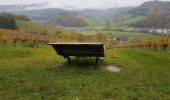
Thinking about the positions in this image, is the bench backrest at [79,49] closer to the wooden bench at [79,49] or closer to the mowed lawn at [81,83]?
the wooden bench at [79,49]

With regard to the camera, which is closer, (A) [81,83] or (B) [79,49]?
(A) [81,83]

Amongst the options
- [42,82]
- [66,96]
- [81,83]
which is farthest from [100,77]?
[66,96]

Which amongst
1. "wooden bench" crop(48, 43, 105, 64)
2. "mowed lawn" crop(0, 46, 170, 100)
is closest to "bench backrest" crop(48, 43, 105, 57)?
"wooden bench" crop(48, 43, 105, 64)

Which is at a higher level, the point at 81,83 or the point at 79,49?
the point at 79,49

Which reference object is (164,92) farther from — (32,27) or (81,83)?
(32,27)

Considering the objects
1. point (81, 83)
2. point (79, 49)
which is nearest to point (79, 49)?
point (79, 49)

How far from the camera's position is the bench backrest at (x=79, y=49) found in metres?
15.4

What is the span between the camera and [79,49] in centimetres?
1590

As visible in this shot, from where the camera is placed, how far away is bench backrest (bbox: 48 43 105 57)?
1542 centimetres

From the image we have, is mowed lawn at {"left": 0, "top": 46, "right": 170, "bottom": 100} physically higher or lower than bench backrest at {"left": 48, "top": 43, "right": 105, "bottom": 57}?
lower

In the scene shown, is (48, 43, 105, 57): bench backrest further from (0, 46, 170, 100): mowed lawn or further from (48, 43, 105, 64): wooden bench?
(0, 46, 170, 100): mowed lawn

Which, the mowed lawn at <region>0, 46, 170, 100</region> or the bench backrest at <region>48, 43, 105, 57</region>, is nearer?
the mowed lawn at <region>0, 46, 170, 100</region>

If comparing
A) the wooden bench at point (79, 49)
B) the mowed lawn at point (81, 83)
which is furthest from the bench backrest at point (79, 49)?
the mowed lawn at point (81, 83)

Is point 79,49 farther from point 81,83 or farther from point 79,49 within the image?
point 81,83
